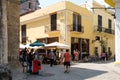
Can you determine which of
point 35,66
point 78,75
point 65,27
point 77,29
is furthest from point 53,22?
point 78,75

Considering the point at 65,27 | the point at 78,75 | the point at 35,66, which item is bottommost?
the point at 78,75

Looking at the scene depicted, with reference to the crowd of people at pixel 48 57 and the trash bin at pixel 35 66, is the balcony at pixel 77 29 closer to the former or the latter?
the crowd of people at pixel 48 57

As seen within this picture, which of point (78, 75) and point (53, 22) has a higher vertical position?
point (53, 22)

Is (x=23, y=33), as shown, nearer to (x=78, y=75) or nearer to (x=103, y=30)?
(x=103, y=30)

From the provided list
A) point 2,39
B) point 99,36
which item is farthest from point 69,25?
point 2,39

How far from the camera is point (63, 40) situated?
28.4m

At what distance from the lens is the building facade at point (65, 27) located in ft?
93.7

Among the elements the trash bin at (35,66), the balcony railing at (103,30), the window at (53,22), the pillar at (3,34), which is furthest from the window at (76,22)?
the pillar at (3,34)

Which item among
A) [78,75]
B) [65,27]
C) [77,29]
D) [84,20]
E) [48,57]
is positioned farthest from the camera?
[84,20]

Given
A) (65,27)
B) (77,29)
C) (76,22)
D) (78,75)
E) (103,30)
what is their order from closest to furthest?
(78,75) → (65,27) → (77,29) → (76,22) → (103,30)

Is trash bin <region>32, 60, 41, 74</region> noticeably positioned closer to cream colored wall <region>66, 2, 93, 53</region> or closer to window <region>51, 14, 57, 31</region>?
cream colored wall <region>66, 2, 93, 53</region>

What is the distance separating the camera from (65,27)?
2819 centimetres

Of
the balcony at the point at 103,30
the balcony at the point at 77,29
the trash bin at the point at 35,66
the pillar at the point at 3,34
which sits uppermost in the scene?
the balcony at the point at 103,30

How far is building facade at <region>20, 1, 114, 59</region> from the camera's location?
28.5 m
